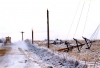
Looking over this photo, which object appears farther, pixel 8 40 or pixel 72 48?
pixel 8 40

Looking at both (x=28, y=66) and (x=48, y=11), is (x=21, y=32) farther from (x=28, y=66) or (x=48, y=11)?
(x=28, y=66)

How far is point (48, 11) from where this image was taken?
4047cm

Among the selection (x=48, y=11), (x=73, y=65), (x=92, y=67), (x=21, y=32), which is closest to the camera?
(x=92, y=67)

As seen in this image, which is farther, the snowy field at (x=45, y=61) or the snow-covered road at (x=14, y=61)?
the snow-covered road at (x=14, y=61)

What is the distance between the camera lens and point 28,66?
17000 millimetres

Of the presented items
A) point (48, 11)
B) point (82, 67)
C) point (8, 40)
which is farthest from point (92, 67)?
point (8, 40)

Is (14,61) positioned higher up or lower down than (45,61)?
higher up

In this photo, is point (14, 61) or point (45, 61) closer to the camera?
point (14, 61)

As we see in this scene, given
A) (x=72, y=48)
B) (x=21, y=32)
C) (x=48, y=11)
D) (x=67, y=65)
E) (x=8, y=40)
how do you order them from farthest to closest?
(x=21, y=32), (x=8, y=40), (x=48, y=11), (x=72, y=48), (x=67, y=65)

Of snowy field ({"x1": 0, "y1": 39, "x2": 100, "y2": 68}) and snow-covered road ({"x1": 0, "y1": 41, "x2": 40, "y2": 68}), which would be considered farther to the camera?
snow-covered road ({"x1": 0, "y1": 41, "x2": 40, "y2": 68})

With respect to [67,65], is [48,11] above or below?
above

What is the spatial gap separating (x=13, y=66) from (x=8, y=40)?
62324mm

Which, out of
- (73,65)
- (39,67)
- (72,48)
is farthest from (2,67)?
(72,48)

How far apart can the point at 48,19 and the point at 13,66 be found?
24.7 m
